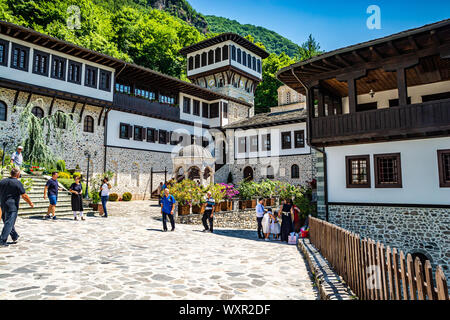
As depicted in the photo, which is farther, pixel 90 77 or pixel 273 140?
pixel 273 140

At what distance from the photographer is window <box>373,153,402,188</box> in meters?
11.4

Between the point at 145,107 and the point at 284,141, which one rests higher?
the point at 145,107

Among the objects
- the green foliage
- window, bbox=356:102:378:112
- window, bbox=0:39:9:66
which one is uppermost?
the green foliage

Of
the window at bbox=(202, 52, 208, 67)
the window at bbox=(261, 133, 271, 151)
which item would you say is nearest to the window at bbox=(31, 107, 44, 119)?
the window at bbox=(261, 133, 271, 151)

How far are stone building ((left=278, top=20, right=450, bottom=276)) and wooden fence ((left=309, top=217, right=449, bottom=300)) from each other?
6254 mm

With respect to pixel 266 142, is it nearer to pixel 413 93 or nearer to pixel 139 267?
pixel 413 93

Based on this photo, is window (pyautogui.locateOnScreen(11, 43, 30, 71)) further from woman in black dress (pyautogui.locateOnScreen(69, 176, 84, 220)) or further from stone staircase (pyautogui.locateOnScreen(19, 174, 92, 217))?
woman in black dress (pyautogui.locateOnScreen(69, 176, 84, 220))

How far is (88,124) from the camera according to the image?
20.4m

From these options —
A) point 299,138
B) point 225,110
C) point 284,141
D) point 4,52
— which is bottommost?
point 284,141

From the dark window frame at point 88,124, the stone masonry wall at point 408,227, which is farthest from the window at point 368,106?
the dark window frame at point 88,124

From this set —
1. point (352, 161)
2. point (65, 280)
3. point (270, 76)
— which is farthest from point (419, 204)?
point (270, 76)

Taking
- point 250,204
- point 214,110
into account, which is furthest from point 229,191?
point 214,110

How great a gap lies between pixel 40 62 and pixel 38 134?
13.6 feet

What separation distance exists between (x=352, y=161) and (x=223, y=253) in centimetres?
723
